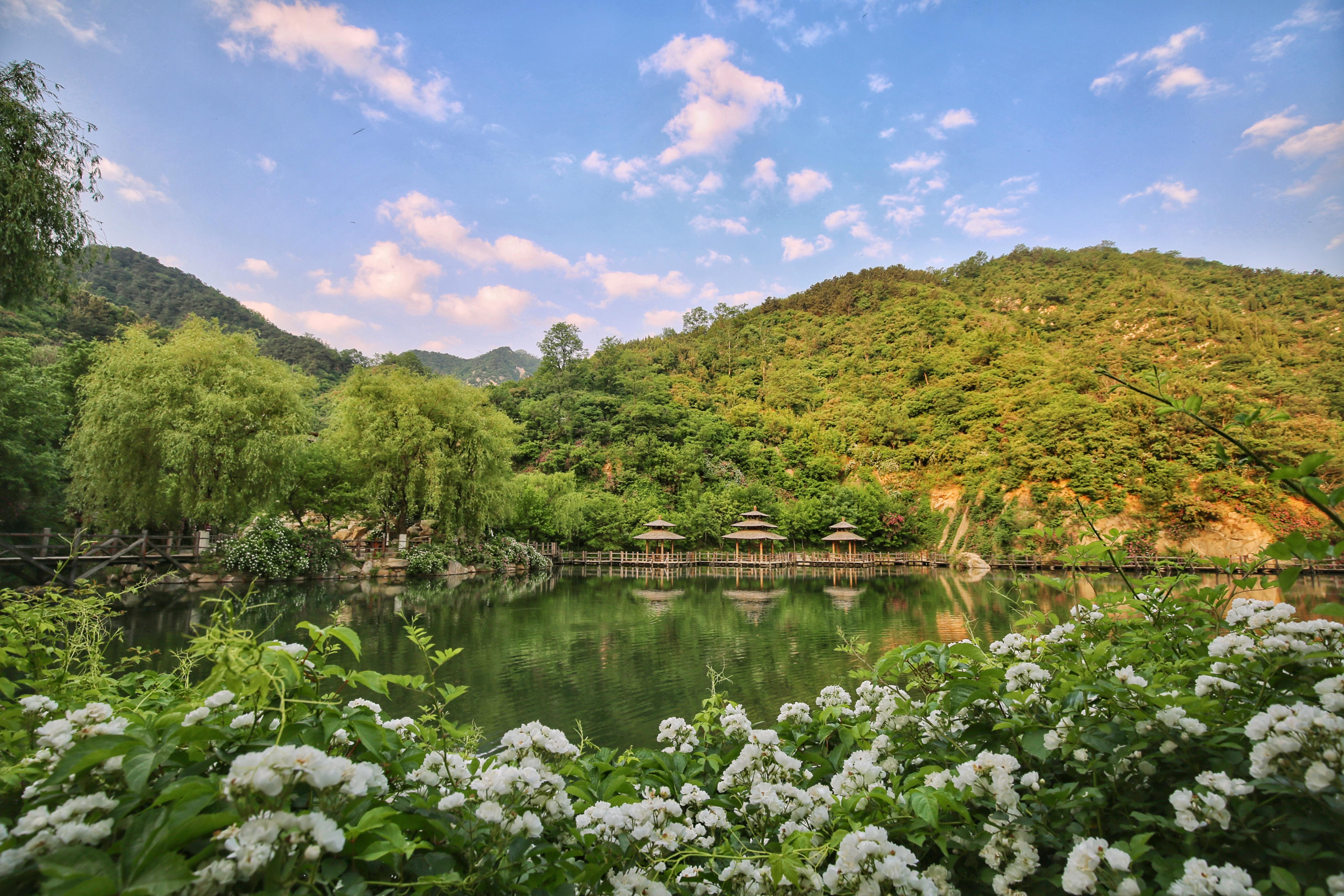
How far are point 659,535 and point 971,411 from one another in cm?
1872

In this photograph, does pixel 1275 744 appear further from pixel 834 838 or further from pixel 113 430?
pixel 113 430

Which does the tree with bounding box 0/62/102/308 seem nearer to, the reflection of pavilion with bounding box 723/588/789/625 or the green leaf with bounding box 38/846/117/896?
the green leaf with bounding box 38/846/117/896

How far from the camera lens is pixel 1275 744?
2.68 feet

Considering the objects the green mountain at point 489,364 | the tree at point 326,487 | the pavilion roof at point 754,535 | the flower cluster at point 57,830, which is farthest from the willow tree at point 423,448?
the green mountain at point 489,364

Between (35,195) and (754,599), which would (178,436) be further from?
(754,599)

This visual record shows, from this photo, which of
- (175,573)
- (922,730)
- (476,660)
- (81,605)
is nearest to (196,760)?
(81,605)

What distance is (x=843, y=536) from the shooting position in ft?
79.7

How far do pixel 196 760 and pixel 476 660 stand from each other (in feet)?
24.1

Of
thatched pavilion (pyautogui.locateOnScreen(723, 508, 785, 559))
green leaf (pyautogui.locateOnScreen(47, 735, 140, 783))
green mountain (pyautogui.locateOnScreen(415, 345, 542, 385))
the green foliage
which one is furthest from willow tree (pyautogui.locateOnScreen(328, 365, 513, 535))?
green mountain (pyautogui.locateOnScreen(415, 345, 542, 385))

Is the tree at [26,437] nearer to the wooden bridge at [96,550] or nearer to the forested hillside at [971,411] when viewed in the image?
the wooden bridge at [96,550]

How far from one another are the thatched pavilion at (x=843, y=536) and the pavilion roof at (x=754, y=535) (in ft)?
6.95

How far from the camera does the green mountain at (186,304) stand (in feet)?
124

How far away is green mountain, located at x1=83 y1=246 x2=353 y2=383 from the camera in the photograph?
37719mm

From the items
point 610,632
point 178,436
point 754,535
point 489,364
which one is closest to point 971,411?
point 754,535
